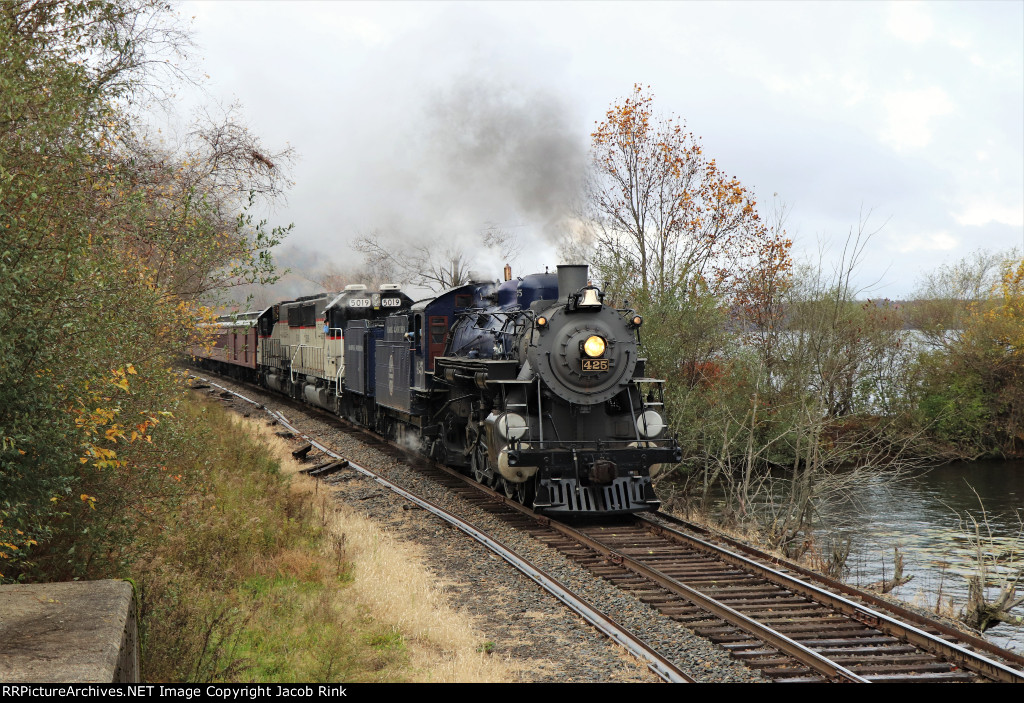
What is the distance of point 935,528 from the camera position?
1922 centimetres

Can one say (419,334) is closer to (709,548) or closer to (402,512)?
(402,512)

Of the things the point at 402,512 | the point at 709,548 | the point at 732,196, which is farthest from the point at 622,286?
the point at 709,548

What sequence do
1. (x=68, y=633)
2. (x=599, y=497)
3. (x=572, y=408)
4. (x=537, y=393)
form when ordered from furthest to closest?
(x=572, y=408)
(x=537, y=393)
(x=599, y=497)
(x=68, y=633)

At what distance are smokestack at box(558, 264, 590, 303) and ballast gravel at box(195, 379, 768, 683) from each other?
3.58 m

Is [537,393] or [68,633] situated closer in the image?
[68,633]

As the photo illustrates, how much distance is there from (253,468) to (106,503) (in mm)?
A: 7363

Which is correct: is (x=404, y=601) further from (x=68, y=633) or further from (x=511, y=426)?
(x=68, y=633)

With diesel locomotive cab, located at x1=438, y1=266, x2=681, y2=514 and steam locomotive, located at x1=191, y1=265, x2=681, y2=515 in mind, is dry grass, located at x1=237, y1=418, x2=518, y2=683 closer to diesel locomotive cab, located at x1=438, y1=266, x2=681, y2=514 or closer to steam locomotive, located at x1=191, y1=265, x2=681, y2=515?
diesel locomotive cab, located at x1=438, y1=266, x2=681, y2=514

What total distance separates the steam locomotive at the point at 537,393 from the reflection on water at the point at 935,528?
144 inches

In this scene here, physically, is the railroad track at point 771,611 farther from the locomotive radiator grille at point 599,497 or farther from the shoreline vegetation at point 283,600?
the shoreline vegetation at point 283,600

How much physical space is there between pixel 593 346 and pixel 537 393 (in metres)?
1.07

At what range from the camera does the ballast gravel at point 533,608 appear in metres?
6.85

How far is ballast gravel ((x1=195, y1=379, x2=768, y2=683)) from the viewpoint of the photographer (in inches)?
270

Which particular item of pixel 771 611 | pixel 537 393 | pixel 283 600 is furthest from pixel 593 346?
pixel 283 600
